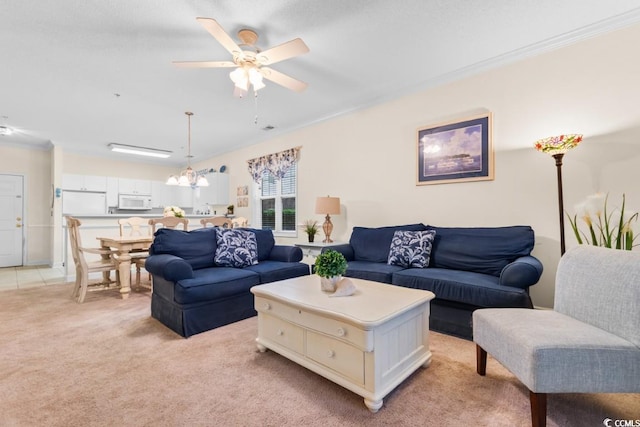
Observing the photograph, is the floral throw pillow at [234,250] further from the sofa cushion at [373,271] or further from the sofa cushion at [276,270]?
the sofa cushion at [373,271]

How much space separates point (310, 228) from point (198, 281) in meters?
2.09

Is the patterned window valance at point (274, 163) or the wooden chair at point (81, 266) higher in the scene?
the patterned window valance at point (274, 163)

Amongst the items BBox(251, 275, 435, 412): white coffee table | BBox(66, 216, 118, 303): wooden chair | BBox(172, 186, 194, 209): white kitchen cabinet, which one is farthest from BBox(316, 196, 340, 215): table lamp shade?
BBox(172, 186, 194, 209): white kitchen cabinet

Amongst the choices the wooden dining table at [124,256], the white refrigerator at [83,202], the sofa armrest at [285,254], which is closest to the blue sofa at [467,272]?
the sofa armrest at [285,254]

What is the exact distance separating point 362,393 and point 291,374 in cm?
54

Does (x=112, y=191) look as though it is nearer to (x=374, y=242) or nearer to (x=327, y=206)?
(x=327, y=206)

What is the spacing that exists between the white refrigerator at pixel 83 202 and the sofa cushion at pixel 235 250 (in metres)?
4.98

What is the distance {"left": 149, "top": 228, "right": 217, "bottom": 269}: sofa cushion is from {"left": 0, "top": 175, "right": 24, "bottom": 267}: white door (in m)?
5.35

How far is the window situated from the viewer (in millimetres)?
5160

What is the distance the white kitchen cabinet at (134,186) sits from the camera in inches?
269

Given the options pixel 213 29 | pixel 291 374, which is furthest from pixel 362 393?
pixel 213 29

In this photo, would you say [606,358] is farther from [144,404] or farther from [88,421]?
[88,421]

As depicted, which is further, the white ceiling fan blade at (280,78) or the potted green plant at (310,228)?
the potted green plant at (310,228)

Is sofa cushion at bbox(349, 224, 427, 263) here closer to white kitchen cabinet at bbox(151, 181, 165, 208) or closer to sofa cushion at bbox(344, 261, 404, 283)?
sofa cushion at bbox(344, 261, 404, 283)
